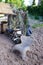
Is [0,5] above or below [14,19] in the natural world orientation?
above

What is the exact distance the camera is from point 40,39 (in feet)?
42.7

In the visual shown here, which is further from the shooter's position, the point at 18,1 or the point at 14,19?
the point at 18,1

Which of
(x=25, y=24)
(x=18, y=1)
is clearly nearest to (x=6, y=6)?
(x=25, y=24)

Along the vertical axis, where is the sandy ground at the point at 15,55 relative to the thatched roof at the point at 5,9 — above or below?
below

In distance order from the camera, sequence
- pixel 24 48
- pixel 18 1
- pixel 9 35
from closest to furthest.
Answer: pixel 24 48
pixel 9 35
pixel 18 1

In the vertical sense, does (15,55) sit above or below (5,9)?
below

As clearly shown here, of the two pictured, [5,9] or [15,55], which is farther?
[5,9]

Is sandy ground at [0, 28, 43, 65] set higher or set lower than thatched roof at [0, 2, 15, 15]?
lower

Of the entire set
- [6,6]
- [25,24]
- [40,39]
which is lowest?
[40,39]

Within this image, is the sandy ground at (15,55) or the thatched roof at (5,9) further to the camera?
the thatched roof at (5,9)

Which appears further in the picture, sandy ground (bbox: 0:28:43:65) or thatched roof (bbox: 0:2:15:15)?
thatched roof (bbox: 0:2:15:15)

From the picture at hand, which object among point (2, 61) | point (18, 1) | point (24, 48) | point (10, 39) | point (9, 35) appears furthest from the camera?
point (18, 1)

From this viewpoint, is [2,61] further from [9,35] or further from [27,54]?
[9,35]

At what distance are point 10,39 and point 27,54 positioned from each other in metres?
2.34
